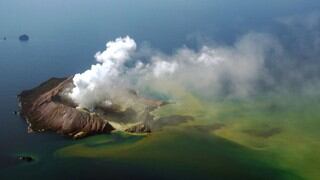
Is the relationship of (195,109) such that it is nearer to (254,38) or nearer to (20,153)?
(20,153)

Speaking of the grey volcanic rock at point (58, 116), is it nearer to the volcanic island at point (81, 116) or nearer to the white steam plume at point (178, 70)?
the volcanic island at point (81, 116)

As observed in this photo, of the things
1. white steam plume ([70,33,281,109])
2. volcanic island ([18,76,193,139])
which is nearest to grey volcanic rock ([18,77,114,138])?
volcanic island ([18,76,193,139])

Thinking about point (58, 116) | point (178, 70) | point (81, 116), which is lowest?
point (81, 116)

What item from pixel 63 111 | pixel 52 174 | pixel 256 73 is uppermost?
pixel 256 73

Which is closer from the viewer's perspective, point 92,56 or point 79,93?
point 79,93

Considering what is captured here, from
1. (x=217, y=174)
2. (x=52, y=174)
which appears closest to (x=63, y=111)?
(x=52, y=174)

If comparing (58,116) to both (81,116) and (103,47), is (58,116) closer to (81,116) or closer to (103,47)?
(81,116)

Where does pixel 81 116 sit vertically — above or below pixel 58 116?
below

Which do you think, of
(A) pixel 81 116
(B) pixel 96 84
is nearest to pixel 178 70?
(B) pixel 96 84
